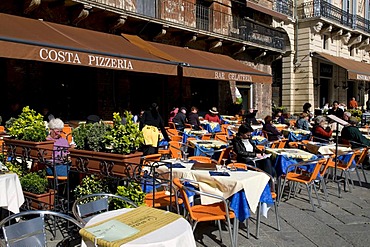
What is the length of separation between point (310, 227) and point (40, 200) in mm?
3602

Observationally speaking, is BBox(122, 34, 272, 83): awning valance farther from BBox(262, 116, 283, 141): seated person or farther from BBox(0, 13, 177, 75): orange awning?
BBox(262, 116, 283, 141): seated person

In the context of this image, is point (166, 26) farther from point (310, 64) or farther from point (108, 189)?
point (310, 64)

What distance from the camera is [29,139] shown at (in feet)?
17.1

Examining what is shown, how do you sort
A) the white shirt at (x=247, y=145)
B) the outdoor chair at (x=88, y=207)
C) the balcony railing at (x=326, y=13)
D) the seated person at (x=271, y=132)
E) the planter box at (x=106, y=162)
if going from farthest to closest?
1. the balcony railing at (x=326, y=13)
2. the seated person at (x=271, y=132)
3. the white shirt at (x=247, y=145)
4. the planter box at (x=106, y=162)
5. the outdoor chair at (x=88, y=207)

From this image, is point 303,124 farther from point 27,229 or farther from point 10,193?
point 27,229

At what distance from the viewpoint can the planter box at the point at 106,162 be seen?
4.16 m

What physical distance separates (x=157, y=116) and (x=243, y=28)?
12.1m

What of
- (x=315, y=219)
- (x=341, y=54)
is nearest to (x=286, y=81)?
(x=341, y=54)

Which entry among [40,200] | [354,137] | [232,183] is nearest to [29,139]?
[40,200]

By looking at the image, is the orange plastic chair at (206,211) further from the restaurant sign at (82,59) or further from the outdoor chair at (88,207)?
the restaurant sign at (82,59)

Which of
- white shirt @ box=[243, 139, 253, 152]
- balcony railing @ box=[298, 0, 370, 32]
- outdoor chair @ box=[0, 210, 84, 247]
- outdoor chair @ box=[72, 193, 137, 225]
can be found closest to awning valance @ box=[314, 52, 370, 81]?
balcony railing @ box=[298, 0, 370, 32]

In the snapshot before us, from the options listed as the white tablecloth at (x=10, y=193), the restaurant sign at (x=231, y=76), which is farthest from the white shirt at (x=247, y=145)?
the restaurant sign at (x=231, y=76)

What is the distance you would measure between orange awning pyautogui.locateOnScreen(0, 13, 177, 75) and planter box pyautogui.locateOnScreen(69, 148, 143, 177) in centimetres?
317

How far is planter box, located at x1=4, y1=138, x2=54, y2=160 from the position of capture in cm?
497
